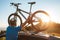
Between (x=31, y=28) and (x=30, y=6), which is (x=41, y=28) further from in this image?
(x=30, y=6)

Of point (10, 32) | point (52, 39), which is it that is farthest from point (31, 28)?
point (52, 39)

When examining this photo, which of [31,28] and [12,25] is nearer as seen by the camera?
[12,25]

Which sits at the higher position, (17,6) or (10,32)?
(17,6)

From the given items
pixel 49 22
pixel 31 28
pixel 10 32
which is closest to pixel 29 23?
pixel 31 28

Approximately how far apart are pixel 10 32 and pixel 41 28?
267 cm

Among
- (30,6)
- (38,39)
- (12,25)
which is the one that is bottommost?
(38,39)

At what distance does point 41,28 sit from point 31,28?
1.95ft

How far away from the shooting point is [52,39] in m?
4.70

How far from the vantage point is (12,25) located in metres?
5.96

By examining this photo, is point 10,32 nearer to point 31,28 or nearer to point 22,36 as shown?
point 22,36

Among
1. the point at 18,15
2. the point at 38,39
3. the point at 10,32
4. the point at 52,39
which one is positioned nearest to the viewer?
the point at 52,39

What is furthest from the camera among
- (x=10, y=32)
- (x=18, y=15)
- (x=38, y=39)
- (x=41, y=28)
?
(x=18, y=15)

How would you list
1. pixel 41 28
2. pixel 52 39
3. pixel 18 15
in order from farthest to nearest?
pixel 18 15 → pixel 41 28 → pixel 52 39

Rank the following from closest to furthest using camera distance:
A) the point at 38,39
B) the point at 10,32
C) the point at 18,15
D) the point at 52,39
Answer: the point at 52,39 → the point at 38,39 → the point at 10,32 → the point at 18,15
